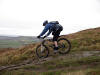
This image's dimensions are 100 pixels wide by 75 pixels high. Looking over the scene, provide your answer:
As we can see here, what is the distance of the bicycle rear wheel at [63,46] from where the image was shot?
47.2 feet

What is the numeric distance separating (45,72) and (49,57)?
9.84ft

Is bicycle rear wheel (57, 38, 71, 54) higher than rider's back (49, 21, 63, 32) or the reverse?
the reverse

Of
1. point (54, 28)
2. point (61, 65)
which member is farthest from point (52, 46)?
point (61, 65)

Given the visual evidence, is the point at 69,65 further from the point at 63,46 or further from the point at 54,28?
the point at 54,28

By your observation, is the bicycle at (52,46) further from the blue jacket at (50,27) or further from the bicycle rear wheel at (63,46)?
the blue jacket at (50,27)

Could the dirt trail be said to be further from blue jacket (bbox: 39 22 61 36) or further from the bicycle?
blue jacket (bbox: 39 22 61 36)

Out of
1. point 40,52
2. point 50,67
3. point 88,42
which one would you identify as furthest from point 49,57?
point 88,42

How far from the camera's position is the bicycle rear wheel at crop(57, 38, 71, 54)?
14.4m

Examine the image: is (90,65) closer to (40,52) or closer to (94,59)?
(94,59)

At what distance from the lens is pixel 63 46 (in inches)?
569

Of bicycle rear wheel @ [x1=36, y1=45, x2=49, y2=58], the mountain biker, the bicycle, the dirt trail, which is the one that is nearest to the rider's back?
the mountain biker

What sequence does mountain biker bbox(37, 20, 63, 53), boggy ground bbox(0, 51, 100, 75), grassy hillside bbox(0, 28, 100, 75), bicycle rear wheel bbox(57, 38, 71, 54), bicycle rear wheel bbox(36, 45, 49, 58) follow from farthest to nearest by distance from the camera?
bicycle rear wheel bbox(36, 45, 49, 58) < bicycle rear wheel bbox(57, 38, 71, 54) < mountain biker bbox(37, 20, 63, 53) < boggy ground bbox(0, 51, 100, 75) < grassy hillside bbox(0, 28, 100, 75)

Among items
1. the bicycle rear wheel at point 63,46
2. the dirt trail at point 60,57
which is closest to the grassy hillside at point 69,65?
the dirt trail at point 60,57

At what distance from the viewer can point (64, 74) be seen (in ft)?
35.6
